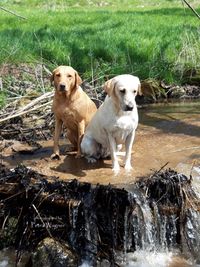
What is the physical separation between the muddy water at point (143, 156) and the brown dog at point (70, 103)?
0.32 metres

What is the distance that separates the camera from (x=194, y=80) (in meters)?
11.7

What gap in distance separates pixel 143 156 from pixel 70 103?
3.73 feet

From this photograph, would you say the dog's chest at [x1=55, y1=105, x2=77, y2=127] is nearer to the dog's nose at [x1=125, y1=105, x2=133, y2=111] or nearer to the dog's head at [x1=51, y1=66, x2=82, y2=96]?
the dog's head at [x1=51, y1=66, x2=82, y2=96]

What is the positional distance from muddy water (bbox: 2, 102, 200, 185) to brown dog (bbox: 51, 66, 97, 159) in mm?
316

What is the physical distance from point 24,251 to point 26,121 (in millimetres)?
3431

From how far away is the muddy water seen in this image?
630cm

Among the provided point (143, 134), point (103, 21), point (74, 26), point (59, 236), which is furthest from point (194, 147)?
point (103, 21)

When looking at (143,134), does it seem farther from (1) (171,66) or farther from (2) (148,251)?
(1) (171,66)

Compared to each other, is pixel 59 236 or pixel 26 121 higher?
pixel 26 121

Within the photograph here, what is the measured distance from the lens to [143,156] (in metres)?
6.94

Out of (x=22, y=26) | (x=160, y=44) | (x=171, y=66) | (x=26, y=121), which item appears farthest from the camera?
(x=22, y=26)

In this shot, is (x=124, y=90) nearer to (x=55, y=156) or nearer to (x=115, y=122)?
(x=115, y=122)

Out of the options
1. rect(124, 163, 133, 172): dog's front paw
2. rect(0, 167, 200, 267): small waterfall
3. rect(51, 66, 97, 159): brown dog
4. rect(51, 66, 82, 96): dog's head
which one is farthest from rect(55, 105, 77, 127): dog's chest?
rect(0, 167, 200, 267): small waterfall

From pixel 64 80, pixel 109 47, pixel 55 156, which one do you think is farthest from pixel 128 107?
pixel 109 47
